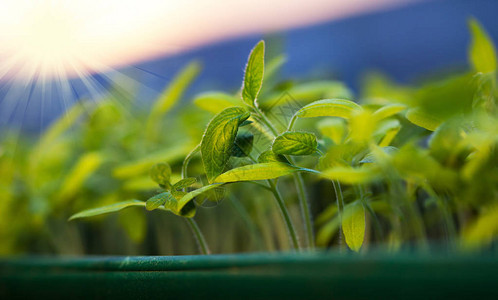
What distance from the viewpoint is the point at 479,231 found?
0.22 meters

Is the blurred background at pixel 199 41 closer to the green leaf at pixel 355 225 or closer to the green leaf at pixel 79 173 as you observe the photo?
the green leaf at pixel 79 173

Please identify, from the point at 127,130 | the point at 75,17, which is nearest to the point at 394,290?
the point at 127,130

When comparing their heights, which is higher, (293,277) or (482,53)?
(482,53)

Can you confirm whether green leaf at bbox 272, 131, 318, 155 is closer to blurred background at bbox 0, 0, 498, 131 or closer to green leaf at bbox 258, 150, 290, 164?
green leaf at bbox 258, 150, 290, 164

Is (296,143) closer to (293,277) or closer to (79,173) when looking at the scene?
(293,277)

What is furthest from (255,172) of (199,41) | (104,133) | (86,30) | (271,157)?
(199,41)

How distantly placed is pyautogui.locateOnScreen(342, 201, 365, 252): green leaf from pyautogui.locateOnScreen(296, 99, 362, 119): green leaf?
0.08 meters

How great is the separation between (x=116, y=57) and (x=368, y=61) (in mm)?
1056

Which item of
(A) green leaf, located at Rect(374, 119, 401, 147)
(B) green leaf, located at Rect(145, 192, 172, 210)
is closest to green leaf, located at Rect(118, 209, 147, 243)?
(B) green leaf, located at Rect(145, 192, 172, 210)

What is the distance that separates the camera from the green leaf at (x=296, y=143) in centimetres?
31

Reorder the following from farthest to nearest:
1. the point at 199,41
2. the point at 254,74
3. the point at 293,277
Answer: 1. the point at 199,41
2. the point at 254,74
3. the point at 293,277

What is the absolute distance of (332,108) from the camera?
33cm

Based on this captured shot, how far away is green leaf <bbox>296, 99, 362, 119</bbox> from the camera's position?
318mm

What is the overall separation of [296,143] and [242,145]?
0.20 feet
